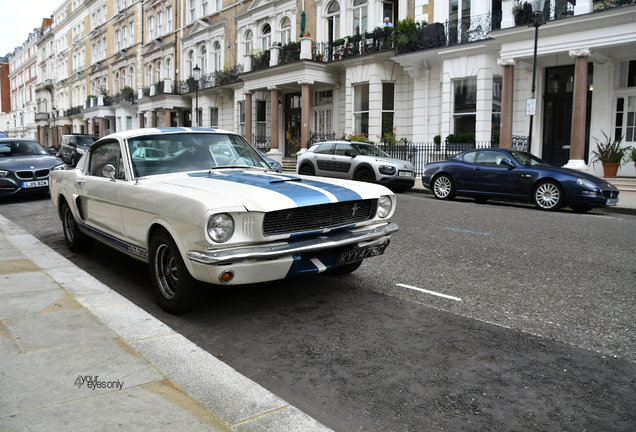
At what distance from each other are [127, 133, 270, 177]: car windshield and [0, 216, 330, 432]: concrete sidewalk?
1.38m

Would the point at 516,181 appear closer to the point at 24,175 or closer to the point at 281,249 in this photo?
the point at 281,249

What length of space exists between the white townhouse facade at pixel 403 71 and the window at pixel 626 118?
4 cm

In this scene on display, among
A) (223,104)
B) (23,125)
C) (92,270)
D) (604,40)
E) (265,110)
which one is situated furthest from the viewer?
(23,125)

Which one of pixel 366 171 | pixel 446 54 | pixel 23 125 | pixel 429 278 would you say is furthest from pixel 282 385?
pixel 23 125

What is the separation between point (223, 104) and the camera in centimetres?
3512

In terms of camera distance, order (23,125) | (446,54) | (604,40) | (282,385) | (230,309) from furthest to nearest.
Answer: (23,125) < (446,54) < (604,40) < (230,309) < (282,385)

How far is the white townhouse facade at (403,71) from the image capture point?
56.4 ft

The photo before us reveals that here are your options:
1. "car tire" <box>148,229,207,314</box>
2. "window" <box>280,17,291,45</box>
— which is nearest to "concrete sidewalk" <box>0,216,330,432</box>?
"car tire" <box>148,229,207,314</box>

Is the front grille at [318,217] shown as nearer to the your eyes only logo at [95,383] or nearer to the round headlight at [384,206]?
the round headlight at [384,206]

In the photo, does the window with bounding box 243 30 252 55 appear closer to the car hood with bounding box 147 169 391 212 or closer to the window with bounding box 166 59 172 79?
the window with bounding box 166 59 172 79

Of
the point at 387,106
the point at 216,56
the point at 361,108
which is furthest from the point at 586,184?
the point at 216,56

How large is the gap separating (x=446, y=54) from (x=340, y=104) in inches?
270

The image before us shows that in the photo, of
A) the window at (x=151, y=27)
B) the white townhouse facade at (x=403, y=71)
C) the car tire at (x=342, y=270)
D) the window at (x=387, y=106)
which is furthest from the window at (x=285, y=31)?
the car tire at (x=342, y=270)

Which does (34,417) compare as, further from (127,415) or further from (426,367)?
(426,367)
